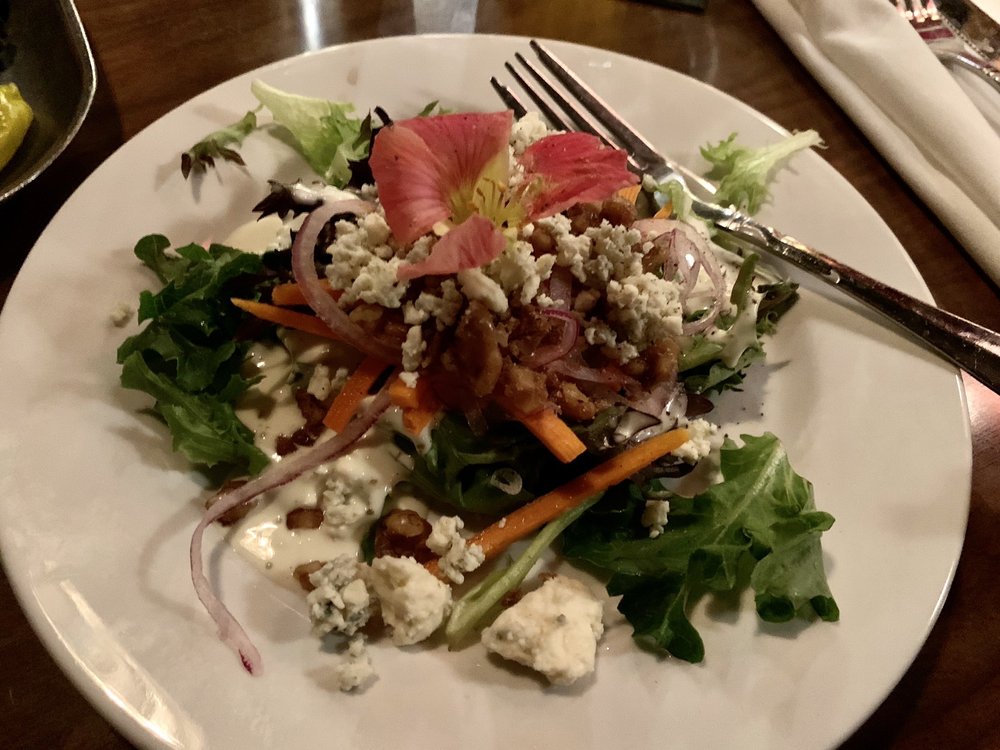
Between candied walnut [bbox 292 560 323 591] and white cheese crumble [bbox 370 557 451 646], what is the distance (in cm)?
17

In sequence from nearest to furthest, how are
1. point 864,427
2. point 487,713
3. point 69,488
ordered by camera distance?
point 487,713 < point 69,488 < point 864,427

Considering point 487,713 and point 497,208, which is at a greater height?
point 497,208

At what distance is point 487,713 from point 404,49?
6.65 feet

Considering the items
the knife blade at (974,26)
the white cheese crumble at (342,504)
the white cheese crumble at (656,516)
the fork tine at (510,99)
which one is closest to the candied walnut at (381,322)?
the white cheese crumble at (342,504)

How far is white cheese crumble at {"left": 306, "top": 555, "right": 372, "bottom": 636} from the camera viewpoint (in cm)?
145

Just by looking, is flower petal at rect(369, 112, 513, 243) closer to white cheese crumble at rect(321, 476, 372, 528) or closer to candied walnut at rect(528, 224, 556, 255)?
candied walnut at rect(528, 224, 556, 255)

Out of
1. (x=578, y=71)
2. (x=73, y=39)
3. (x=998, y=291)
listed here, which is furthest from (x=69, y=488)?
(x=998, y=291)

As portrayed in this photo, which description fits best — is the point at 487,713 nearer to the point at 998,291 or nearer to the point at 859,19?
the point at 998,291

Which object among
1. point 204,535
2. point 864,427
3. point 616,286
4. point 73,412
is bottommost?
point 204,535

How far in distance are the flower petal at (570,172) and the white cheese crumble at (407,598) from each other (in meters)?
0.81

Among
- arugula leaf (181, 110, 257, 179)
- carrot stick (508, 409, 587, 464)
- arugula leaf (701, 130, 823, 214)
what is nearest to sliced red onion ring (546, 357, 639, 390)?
carrot stick (508, 409, 587, 464)

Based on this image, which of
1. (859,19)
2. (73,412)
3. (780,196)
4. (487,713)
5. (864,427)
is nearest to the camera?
(487,713)

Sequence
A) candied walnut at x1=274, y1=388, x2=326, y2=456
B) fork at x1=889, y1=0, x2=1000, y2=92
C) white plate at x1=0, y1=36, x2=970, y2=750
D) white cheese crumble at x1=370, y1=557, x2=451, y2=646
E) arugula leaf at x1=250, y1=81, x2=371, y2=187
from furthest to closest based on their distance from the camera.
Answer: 1. fork at x1=889, y1=0, x2=1000, y2=92
2. arugula leaf at x1=250, y1=81, x2=371, y2=187
3. candied walnut at x1=274, y1=388, x2=326, y2=456
4. white cheese crumble at x1=370, y1=557, x2=451, y2=646
5. white plate at x1=0, y1=36, x2=970, y2=750

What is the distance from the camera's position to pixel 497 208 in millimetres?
1607
